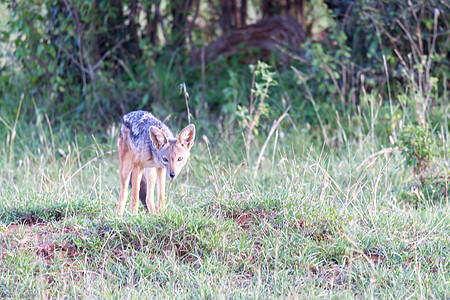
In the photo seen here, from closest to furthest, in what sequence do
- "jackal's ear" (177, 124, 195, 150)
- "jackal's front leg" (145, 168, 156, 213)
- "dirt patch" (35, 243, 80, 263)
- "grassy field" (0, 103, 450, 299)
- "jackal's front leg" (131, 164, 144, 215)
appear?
1. "grassy field" (0, 103, 450, 299)
2. "dirt patch" (35, 243, 80, 263)
3. "jackal's ear" (177, 124, 195, 150)
4. "jackal's front leg" (131, 164, 144, 215)
5. "jackal's front leg" (145, 168, 156, 213)

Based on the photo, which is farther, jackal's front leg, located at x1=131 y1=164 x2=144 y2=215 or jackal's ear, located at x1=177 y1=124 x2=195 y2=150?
jackal's front leg, located at x1=131 y1=164 x2=144 y2=215

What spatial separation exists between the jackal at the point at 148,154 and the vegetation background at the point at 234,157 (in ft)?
0.77

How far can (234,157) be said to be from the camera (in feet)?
22.2

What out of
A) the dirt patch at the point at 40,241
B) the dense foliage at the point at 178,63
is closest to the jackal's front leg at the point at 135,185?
the dirt patch at the point at 40,241

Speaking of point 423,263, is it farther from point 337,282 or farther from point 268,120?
point 268,120

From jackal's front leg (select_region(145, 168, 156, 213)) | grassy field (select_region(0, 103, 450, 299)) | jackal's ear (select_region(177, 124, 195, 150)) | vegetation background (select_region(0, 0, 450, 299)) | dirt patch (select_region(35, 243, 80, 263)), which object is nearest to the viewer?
grassy field (select_region(0, 103, 450, 299))

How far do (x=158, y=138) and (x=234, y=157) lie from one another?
2.35m

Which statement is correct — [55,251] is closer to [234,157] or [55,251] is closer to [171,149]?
[171,149]

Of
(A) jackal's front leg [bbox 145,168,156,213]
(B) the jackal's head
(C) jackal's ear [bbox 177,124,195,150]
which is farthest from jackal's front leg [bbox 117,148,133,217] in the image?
(C) jackal's ear [bbox 177,124,195,150]

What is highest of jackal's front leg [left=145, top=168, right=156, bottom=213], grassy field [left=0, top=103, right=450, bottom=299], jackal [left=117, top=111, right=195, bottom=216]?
jackal [left=117, top=111, right=195, bottom=216]

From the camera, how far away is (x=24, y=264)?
3.86 meters

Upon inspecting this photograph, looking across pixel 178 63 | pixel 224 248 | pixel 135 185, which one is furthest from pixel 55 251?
pixel 178 63

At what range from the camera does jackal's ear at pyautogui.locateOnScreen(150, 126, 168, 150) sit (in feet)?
14.7

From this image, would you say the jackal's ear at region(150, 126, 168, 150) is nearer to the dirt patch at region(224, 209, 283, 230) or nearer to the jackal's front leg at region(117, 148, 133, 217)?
the jackal's front leg at region(117, 148, 133, 217)
